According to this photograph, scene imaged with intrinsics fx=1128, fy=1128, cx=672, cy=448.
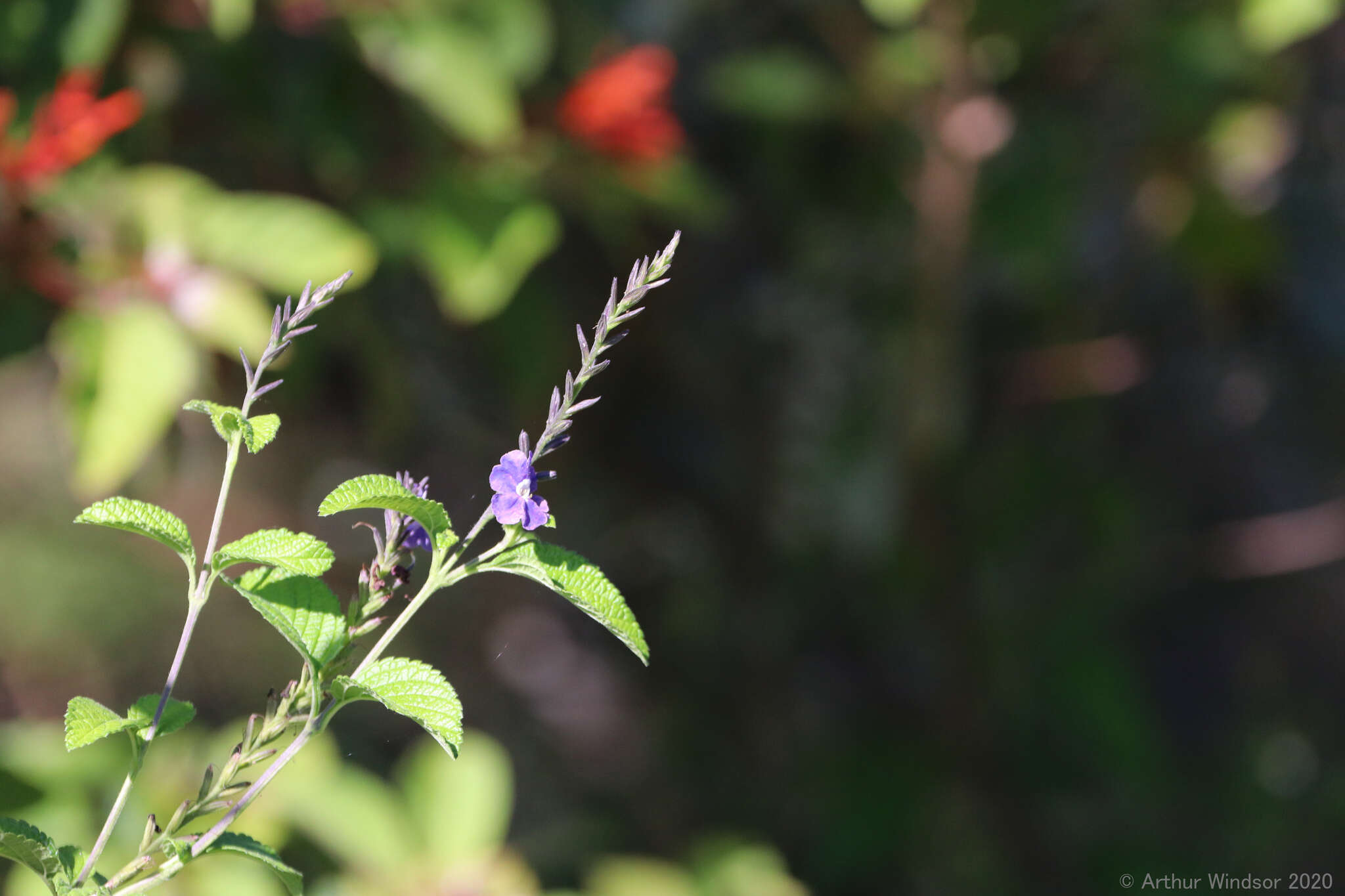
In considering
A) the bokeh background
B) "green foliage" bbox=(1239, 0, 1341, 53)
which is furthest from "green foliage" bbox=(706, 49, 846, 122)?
"green foliage" bbox=(1239, 0, 1341, 53)

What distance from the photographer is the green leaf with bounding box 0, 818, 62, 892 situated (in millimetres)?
381

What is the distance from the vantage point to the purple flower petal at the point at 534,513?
385 mm

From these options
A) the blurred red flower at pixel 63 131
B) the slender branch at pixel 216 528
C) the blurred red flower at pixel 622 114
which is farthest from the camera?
the blurred red flower at pixel 622 114

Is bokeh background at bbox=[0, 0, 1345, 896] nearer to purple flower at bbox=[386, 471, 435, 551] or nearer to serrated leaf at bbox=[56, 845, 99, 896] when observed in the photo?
serrated leaf at bbox=[56, 845, 99, 896]

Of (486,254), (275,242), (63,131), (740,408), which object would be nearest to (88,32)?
(63,131)

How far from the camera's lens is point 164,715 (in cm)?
43

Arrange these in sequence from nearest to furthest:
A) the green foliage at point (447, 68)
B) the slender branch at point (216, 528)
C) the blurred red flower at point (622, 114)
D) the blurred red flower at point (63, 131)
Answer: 1. the slender branch at point (216, 528)
2. the blurred red flower at point (63, 131)
3. the green foliage at point (447, 68)
4. the blurred red flower at point (622, 114)

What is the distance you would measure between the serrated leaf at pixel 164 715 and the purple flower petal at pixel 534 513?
5.6 inches

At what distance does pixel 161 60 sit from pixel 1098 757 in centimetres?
167

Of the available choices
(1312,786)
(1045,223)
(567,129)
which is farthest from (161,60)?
(1312,786)

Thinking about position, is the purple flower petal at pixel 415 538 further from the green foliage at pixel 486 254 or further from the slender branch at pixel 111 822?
the green foliage at pixel 486 254

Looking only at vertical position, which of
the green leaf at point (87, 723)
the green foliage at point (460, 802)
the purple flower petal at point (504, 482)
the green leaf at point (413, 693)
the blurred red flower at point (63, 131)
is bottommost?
the green foliage at point (460, 802)

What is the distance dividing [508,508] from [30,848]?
0.20 m

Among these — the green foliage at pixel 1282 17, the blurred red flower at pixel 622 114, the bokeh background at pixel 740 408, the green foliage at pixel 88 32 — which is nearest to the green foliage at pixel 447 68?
the bokeh background at pixel 740 408
